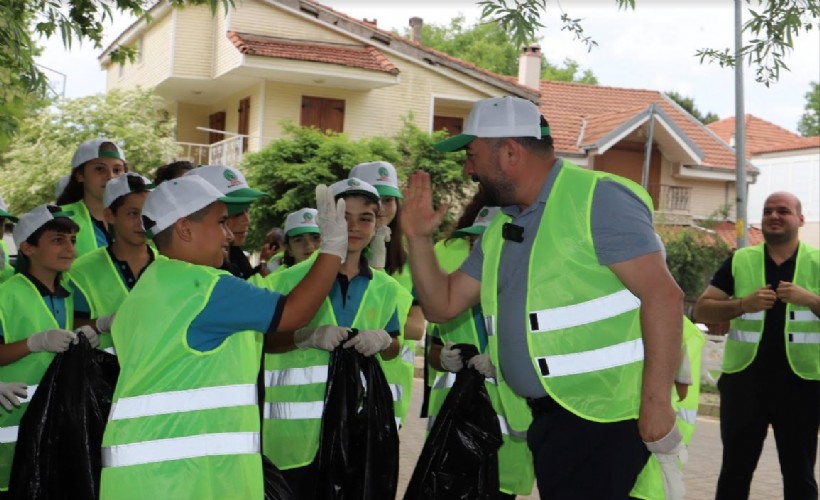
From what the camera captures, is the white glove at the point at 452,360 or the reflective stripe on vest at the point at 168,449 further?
the white glove at the point at 452,360

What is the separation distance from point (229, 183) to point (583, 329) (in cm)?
144

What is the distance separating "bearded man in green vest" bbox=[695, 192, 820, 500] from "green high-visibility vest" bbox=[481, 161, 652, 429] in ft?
11.2

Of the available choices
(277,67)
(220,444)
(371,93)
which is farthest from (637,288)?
(371,93)

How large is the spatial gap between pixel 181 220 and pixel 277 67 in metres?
25.9

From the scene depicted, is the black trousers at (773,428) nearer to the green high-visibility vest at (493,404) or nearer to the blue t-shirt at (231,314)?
the green high-visibility vest at (493,404)

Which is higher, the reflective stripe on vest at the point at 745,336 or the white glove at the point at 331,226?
the white glove at the point at 331,226

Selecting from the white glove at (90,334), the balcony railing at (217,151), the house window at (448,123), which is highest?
the house window at (448,123)

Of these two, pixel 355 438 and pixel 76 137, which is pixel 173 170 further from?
pixel 76 137

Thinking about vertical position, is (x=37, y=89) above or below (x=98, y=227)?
above

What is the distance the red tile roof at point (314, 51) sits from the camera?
96.8 feet

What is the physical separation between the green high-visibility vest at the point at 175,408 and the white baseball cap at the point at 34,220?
2.31 metres

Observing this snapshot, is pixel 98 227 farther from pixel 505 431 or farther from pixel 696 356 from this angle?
pixel 696 356

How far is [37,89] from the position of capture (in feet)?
25.3

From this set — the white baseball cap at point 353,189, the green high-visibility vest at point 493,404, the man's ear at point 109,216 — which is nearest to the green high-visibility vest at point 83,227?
the man's ear at point 109,216
